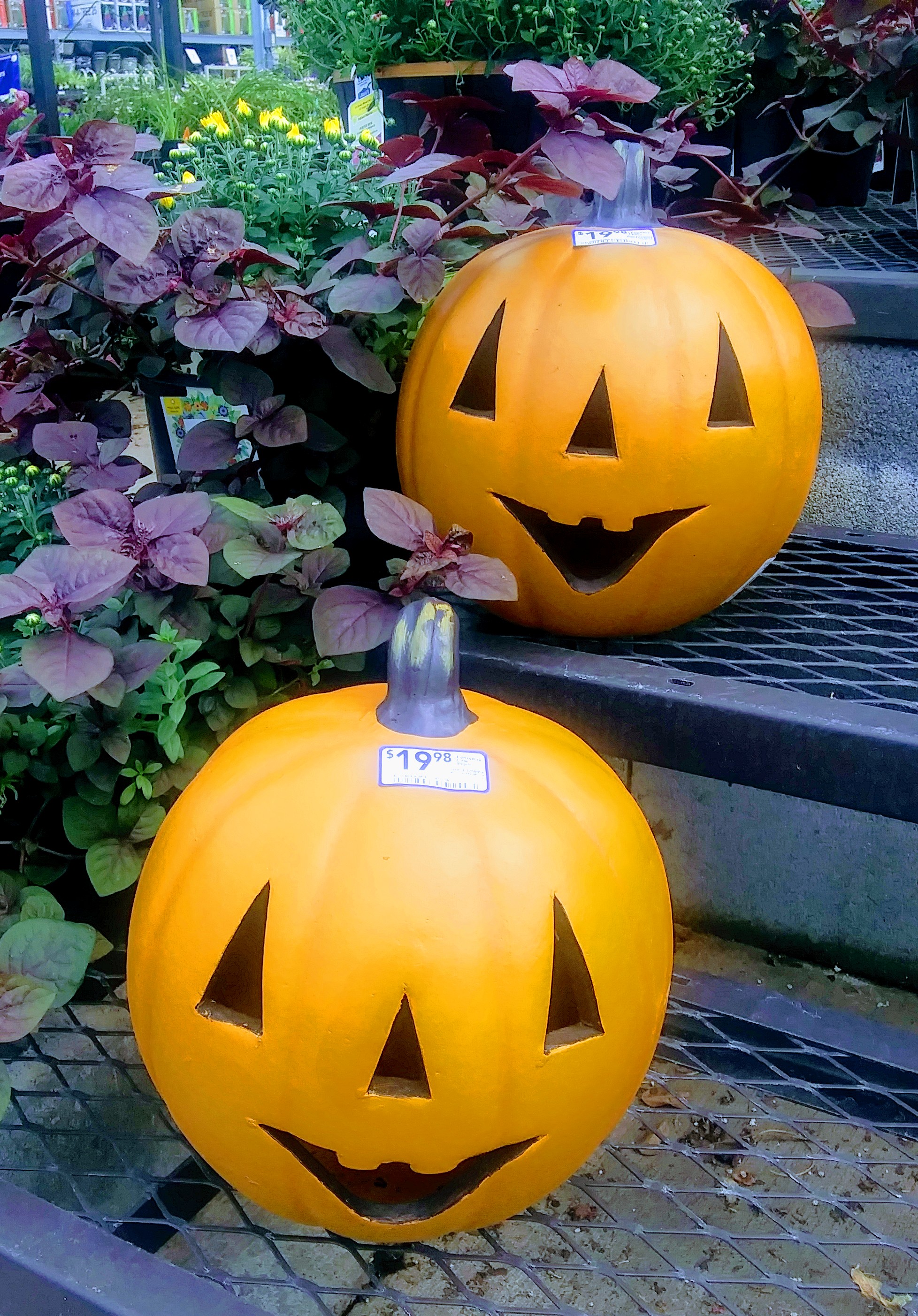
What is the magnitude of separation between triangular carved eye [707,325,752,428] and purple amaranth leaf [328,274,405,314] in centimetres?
38

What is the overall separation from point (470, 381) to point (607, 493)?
22cm

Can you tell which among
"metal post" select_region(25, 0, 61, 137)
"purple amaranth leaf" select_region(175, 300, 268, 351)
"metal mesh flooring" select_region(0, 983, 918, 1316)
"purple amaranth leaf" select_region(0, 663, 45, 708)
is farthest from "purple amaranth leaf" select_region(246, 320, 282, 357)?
"metal post" select_region(25, 0, 61, 137)

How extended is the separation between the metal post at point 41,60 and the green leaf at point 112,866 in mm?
3422

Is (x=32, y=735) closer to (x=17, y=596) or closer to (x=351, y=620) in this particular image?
(x=17, y=596)

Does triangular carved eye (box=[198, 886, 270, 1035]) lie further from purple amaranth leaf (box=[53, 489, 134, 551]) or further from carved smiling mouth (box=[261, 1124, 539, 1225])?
purple amaranth leaf (box=[53, 489, 134, 551])

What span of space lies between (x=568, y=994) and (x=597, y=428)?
632 millimetres

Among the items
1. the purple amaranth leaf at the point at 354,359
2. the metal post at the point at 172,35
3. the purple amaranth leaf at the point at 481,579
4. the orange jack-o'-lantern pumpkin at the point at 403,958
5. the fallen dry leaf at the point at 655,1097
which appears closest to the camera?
the orange jack-o'-lantern pumpkin at the point at 403,958

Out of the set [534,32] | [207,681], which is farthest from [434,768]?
[534,32]

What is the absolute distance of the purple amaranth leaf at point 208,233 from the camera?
119 cm

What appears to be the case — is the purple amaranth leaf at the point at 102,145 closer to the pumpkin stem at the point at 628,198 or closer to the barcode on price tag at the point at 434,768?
the pumpkin stem at the point at 628,198

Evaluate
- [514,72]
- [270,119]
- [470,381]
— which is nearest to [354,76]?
[270,119]

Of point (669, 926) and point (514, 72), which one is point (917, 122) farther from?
point (669, 926)

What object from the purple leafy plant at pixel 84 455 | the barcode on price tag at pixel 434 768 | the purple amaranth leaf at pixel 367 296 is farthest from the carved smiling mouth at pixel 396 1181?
the purple amaranth leaf at pixel 367 296

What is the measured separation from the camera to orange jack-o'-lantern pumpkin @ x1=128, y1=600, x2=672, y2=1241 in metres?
0.80
